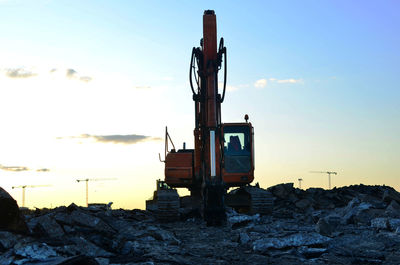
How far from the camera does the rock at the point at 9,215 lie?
1189cm

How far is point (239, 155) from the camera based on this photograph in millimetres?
19328

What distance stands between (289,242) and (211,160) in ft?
16.6

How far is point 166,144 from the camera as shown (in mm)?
20750

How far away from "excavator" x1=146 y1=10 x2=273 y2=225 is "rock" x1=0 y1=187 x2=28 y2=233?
5.65 metres

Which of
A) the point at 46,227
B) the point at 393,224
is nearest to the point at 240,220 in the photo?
the point at 393,224

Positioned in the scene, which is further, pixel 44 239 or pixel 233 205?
pixel 233 205

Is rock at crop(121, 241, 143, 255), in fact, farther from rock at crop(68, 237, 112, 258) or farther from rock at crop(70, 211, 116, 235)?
rock at crop(70, 211, 116, 235)

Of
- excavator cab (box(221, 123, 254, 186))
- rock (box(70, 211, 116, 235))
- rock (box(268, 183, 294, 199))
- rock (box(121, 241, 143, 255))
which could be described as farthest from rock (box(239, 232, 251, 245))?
rock (box(268, 183, 294, 199))

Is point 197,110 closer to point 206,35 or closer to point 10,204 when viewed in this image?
point 206,35

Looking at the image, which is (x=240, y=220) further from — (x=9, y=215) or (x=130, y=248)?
(x=9, y=215)

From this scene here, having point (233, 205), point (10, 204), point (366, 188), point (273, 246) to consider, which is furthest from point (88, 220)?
point (366, 188)

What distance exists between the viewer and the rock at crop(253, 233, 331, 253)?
11953 mm

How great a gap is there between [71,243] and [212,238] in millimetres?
4295

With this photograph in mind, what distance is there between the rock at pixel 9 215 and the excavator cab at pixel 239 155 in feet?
28.8
